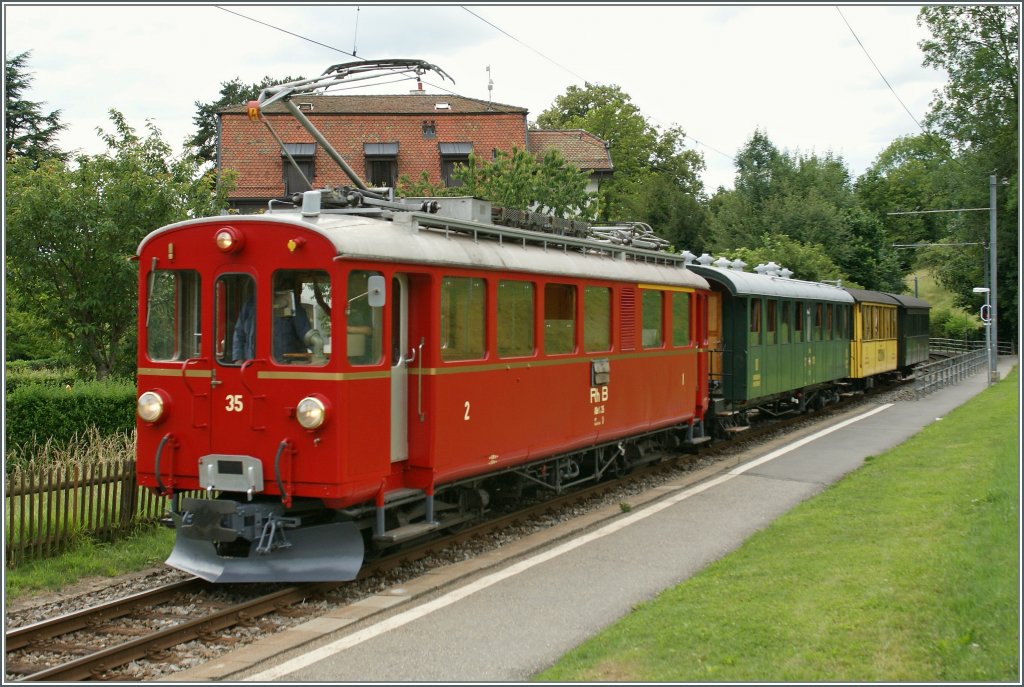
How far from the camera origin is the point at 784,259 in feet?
126

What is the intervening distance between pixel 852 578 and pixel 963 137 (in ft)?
122

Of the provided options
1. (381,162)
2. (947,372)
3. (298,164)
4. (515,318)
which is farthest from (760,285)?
(381,162)

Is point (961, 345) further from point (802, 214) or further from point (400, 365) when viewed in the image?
point (400, 365)

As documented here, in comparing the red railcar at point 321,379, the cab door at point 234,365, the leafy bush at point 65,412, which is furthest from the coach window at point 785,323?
the cab door at point 234,365

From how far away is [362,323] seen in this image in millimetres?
8367

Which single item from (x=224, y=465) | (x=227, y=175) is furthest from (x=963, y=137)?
(x=224, y=465)

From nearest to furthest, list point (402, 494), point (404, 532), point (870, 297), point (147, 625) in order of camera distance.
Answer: point (147, 625), point (404, 532), point (402, 494), point (870, 297)

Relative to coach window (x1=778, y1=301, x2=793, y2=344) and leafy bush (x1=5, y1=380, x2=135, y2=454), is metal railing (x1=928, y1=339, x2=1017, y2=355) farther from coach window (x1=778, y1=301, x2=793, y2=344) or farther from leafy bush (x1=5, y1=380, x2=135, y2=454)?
leafy bush (x1=5, y1=380, x2=135, y2=454)

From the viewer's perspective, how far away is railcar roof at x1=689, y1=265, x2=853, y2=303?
18516 millimetres

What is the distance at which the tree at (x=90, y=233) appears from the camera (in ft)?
49.0

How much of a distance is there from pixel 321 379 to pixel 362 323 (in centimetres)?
61

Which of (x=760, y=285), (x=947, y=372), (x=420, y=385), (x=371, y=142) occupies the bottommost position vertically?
(x=947, y=372)

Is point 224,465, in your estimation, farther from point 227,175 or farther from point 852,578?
point 227,175

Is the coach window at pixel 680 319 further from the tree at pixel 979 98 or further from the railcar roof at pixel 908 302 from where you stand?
the tree at pixel 979 98
